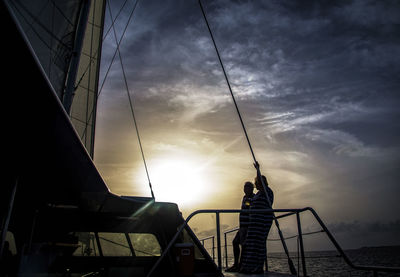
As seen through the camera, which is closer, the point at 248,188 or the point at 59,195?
the point at 59,195

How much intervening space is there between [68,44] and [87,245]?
4374mm

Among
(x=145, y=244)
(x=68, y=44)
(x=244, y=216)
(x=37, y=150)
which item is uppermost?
(x=68, y=44)

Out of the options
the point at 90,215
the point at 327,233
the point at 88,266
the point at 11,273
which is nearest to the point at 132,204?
the point at 90,215

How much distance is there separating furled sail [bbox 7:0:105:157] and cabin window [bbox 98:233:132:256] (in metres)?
2.94

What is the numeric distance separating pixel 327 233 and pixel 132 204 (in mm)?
3274

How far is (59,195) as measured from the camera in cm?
448

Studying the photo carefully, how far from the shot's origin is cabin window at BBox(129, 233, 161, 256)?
5718mm

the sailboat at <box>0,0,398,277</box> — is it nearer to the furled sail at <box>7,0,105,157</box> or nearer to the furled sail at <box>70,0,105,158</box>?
the furled sail at <box>7,0,105,157</box>

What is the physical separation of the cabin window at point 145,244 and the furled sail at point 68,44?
322 cm

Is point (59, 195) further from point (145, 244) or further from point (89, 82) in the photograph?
point (89, 82)

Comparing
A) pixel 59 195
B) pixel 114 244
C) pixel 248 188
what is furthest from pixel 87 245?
pixel 248 188

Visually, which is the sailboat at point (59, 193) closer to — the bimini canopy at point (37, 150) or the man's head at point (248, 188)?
the bimini canopy at point (37, 150)

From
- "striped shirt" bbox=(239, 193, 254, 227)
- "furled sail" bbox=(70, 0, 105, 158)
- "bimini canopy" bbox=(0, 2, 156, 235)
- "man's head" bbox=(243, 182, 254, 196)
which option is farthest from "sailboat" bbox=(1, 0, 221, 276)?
"furled sail" bbox=(70, 0, 105, 158)

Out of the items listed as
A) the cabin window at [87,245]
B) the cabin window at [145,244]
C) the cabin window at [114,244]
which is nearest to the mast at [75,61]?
the cabin window at [87,245]
